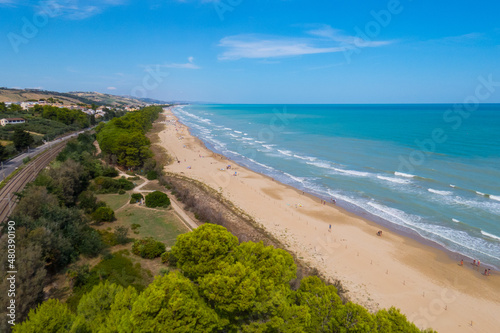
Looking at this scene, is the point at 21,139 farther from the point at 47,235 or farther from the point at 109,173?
the point at 47,235

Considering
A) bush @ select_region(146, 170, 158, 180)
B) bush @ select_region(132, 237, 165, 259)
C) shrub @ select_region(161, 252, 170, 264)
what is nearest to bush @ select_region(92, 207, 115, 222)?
bush @ select_region(132, 237, 165, 259)

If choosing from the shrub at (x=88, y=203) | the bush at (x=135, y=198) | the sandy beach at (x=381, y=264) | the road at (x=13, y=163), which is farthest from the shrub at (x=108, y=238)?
the road at (x=13, y=163)

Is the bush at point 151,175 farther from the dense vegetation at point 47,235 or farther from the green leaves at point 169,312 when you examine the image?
the green leaves at point 169,312

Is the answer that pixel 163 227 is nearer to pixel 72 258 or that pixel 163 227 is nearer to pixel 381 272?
pixel 72 258

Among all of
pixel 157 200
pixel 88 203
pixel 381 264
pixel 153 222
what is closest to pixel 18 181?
pixel 88 203

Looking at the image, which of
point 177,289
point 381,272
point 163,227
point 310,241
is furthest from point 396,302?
point 163,227
